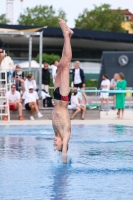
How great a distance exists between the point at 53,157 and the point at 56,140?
0.82 m

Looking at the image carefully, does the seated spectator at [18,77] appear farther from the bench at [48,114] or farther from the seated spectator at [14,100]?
the seated spectator at [14,100]

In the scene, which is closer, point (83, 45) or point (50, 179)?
point (50, 179)

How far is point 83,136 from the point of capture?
13406 mm

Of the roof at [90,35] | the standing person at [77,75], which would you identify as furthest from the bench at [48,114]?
the roof at [90,35]

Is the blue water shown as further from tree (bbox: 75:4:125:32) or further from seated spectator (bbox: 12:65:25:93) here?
tree (bbox: 75:4:125:32)

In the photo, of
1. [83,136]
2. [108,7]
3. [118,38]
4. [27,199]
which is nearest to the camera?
[27,199]

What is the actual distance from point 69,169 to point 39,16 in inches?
4121

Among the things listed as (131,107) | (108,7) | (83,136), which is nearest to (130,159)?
(83,136)

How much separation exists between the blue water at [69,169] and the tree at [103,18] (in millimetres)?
92922

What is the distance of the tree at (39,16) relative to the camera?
106 metres

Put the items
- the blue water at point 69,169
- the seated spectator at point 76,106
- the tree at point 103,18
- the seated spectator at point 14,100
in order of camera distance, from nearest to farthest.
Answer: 1. the blue water at point 69,169
2. the seated spectator at point 14,100
3. the seated spectator at point 76,106
4. the tree at point 103,18

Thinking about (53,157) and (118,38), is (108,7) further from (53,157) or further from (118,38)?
(53,157)

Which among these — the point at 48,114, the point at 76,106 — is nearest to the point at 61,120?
the point at 76,106

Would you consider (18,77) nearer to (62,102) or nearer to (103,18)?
(62,102)
